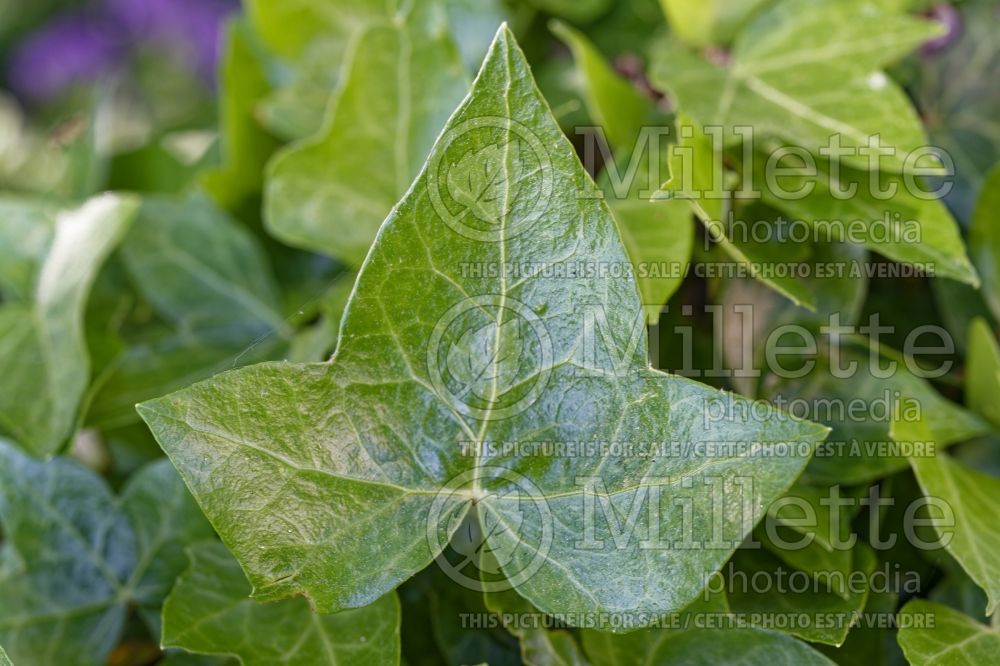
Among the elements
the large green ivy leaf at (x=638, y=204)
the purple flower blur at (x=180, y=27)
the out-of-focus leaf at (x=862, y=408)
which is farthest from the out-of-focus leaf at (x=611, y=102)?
the purple flower blur at (x=180, y=27)

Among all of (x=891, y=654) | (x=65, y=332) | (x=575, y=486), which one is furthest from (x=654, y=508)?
(x=65, y=332)

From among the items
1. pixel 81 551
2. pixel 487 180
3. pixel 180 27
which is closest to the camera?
pixel 487 180

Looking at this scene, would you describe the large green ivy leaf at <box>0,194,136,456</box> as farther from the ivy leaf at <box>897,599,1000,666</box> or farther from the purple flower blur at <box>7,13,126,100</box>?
the purple flower blur at <box>7,13,126,100</box>

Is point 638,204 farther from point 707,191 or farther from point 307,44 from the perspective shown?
point 307,44

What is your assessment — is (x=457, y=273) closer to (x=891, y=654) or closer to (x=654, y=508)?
(x=654, y=508)

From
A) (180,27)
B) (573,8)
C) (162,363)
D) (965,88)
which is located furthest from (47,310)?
(180,27)

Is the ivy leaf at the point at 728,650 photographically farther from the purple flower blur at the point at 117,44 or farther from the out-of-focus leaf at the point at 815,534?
the purple flower blur at the point at 117,44
